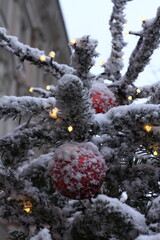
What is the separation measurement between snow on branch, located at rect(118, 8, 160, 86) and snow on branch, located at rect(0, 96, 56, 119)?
1.52 feet

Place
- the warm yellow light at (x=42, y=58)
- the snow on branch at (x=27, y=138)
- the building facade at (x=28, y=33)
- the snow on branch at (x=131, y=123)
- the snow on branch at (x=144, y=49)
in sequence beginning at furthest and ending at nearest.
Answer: the building facade at (x=28, y=33) < the warm yellow light at (x=42, y=58) < the snow on branch at (x=144, y=49) < the snow on branch at (x=27, y=138) < the snow on branch at (x=131, y=123)

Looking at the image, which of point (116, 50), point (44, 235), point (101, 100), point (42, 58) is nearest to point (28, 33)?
point (116, 50)

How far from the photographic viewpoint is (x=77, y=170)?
1242mm

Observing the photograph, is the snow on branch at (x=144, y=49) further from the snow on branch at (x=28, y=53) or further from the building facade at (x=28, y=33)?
the building facade at (x=28, y=33)

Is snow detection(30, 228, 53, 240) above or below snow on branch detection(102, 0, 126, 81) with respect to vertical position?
below

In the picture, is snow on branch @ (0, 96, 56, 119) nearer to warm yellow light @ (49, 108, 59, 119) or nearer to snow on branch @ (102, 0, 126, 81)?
warm yellow light @ (49, 108, 59, 119)

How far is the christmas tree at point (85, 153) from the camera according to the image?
4.08ft

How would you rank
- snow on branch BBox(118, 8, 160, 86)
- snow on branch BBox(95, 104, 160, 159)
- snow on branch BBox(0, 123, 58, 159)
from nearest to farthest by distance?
snow on branch BBox(95, 104, 160, 159) < snow on branch BBox(0, 123, 58, 159) < snow on branch BBox(118, 8, 160, 86)

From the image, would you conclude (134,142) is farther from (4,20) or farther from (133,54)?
(4,20)

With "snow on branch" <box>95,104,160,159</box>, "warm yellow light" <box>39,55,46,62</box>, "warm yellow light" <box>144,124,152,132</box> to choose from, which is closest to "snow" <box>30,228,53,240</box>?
"snow on branch" <box>95,104,160,159</box>

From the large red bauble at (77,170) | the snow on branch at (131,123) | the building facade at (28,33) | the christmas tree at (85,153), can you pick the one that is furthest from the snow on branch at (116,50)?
the building facade at (28,33)

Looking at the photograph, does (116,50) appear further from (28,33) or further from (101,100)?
(28,33)

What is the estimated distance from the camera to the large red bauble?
1.24m

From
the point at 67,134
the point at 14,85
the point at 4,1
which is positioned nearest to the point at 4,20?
the point at 4,1
